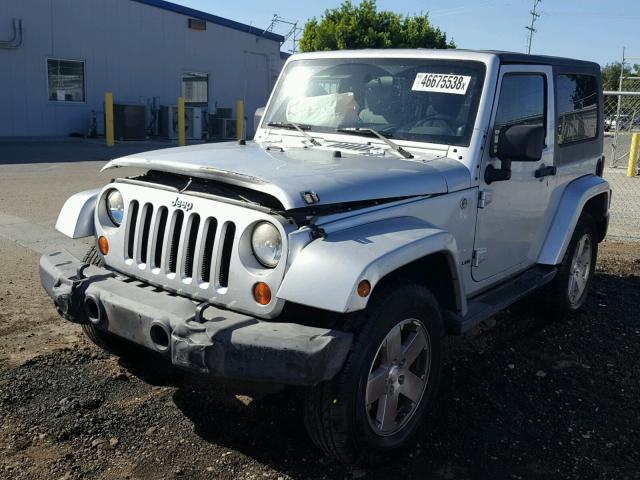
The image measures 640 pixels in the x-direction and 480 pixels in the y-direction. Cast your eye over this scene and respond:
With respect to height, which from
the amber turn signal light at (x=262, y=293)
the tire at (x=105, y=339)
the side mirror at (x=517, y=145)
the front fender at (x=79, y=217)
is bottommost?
the tire at (x=105, y=339)

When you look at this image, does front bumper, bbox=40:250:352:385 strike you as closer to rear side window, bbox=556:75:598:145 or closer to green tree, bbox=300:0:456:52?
rear side window, bbox=556:75:598:145

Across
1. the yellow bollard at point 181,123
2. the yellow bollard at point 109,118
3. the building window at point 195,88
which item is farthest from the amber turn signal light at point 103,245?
the building window at point 195,88

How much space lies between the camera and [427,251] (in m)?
3.11

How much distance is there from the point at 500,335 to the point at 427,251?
7.38 feet

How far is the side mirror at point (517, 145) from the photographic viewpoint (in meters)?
3.70

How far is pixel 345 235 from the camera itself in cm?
298

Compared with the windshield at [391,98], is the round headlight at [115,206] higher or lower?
lower

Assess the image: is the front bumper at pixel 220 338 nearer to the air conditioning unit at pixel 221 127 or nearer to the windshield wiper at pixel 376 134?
the windshield wiper at pixel 376 134

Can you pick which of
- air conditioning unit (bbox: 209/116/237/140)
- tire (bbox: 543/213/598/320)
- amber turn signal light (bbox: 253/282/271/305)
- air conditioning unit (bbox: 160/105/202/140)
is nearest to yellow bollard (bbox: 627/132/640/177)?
tire (bbox: 543/213/598/320)

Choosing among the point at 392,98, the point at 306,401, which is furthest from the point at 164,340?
the point at 392,98

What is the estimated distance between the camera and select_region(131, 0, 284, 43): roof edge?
916 inches

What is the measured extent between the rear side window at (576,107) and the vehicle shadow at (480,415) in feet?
5.16

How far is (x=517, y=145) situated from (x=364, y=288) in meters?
1.55

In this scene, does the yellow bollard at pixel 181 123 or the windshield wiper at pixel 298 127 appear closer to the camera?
the windshield wiper at pixel 298 127
